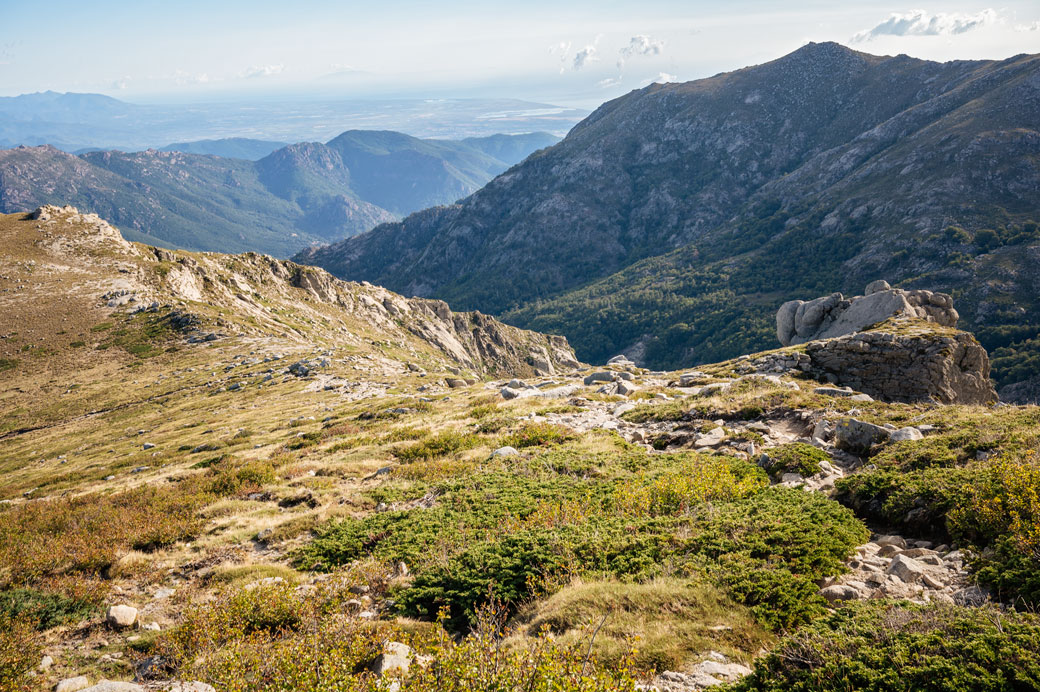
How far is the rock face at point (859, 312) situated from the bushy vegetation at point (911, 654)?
3717cm

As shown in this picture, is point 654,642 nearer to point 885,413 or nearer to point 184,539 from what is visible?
point 184,539

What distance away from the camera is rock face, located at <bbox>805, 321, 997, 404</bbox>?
27.0m

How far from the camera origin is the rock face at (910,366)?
27047mm

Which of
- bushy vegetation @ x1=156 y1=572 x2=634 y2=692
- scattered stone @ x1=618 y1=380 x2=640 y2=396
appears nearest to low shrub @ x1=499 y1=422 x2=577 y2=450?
scattered stone @ x1=618 y1=380 x2=640 y2=396

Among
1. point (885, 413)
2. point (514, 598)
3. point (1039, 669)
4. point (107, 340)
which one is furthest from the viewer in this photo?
point (107, 340)

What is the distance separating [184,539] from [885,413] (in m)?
26.3

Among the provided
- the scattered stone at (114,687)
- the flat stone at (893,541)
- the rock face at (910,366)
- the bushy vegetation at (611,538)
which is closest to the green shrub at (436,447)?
the bushy vegetation at (611,538)

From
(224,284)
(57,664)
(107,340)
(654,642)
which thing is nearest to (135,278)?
(224,284)

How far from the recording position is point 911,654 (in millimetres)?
6195

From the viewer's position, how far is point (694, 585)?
915 cm

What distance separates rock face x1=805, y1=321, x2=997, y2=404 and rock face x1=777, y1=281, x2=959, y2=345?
8.02 m

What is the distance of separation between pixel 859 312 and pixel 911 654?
51.8 m

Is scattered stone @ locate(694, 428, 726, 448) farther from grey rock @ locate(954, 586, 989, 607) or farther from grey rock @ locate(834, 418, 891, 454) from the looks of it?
grey rock @ locate(954, 586, 989, 607)

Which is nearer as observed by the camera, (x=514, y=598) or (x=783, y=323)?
(x=514, y=598)
